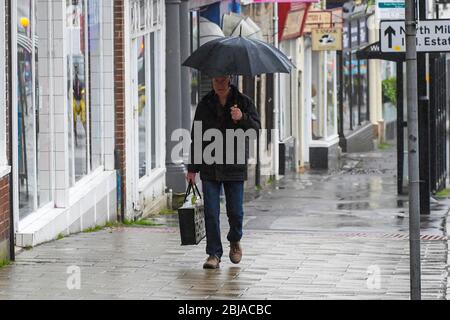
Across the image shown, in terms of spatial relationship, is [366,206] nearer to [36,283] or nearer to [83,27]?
[83,27]

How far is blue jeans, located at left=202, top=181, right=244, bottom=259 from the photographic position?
10727 millimetres

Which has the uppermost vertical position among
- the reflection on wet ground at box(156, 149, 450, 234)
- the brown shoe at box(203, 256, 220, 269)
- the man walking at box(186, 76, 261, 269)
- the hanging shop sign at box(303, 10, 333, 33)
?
the hanging shop sign at box(303, 10, 333, 33)

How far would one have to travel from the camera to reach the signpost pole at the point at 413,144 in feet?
27.1

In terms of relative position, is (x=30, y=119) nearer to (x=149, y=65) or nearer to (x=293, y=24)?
(x=149, y=65)

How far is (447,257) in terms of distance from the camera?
12094 millimetres

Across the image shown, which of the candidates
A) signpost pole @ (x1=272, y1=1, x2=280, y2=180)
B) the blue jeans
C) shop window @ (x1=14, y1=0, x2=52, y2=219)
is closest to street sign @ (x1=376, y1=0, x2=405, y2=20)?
shop window @ (x1=14, y1=0, x2=52, y2=219)

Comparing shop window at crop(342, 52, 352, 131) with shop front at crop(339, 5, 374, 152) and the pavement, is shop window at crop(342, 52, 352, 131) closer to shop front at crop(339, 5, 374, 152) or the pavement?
shop front at crop(339, 5, 374, 152)

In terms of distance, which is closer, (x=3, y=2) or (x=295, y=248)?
(x=3, y=2)

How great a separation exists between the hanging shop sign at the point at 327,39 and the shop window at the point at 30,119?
17268 mm

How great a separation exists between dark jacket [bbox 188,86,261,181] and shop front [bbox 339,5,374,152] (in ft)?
76.2

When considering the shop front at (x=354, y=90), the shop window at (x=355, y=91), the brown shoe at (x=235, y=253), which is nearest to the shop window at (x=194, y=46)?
the brown shoe at (x=235, y=253)

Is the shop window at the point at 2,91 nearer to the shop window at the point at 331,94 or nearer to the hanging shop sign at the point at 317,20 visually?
the hanging shop sign at the point at 317,20
